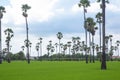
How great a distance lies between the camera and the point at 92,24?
106125 millimetres

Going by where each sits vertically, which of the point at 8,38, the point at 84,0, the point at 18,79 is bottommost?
the point at 18,79

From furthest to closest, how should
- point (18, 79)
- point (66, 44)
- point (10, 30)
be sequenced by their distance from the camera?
point (66, 44) < point (10, 30) < point (18, 79)

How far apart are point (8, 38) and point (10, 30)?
348 cm

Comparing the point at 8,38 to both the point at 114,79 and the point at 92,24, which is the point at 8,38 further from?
the point at 114,79

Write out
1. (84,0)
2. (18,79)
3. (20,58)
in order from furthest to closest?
(20,58), (84,0), (18,79)

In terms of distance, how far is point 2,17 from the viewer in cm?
9812

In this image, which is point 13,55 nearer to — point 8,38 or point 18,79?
point 8,38

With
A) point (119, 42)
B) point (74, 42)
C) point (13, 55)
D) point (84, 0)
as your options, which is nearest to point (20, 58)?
point (13, 55)

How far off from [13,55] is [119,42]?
217 feet

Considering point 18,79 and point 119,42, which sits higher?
point 119,42

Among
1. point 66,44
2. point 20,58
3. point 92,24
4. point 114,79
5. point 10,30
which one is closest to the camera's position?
point 114,79

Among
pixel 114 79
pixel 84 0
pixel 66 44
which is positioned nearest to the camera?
pixel 114 79

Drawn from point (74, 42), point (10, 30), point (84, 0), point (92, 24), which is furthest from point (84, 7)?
point (74, 42)

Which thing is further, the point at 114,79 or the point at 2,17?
the point at 2,17
